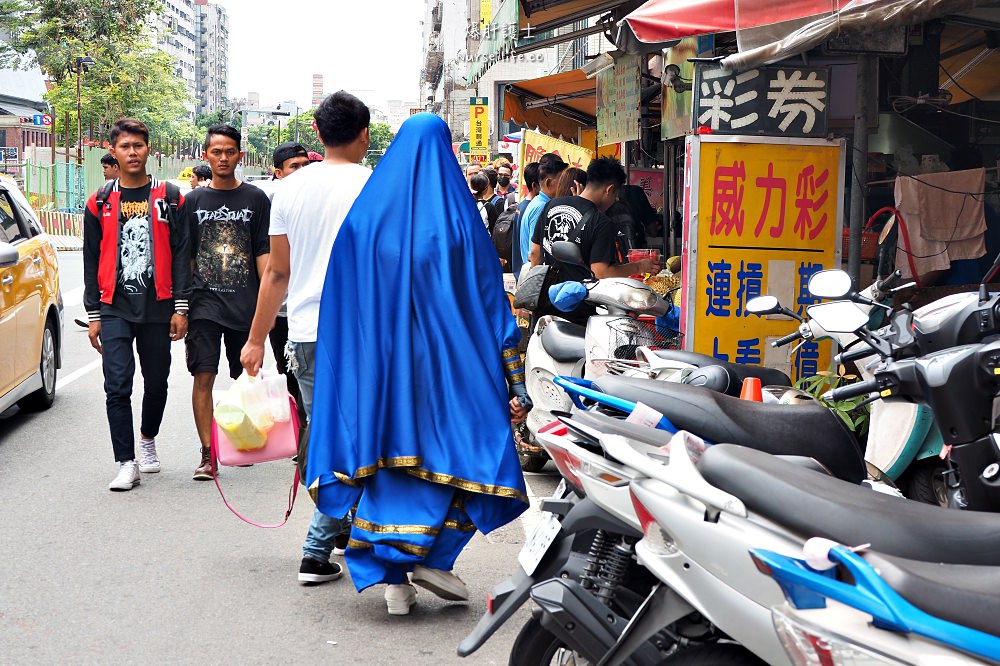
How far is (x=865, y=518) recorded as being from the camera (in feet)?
7.95

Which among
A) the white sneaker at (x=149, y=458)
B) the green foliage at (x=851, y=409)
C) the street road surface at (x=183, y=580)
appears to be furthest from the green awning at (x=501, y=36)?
the green foliage at (x=851, y=409)

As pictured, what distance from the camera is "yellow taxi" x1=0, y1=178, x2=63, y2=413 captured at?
765cm

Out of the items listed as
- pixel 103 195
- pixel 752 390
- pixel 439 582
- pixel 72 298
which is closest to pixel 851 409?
pixel 752 390

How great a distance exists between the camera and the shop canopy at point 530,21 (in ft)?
30.2

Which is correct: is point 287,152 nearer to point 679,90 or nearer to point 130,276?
point 130,276

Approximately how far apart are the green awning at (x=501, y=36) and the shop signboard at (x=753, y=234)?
3.25 m

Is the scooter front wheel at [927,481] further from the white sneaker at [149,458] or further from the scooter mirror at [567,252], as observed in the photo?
the white sneaker at [149,458]

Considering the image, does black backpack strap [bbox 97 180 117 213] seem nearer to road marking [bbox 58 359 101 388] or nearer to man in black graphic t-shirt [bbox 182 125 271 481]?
man in black graphic t-shirt [bbox 182 125 271 481]

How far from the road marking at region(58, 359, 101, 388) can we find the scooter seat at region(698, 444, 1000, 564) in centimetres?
866

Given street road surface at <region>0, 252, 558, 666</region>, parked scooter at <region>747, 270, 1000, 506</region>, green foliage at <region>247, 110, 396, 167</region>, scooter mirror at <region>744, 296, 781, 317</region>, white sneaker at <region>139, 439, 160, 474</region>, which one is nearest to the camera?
parked scooter at <region>747, 270, 1000, 506</region>

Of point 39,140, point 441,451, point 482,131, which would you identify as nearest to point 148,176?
point 441,451

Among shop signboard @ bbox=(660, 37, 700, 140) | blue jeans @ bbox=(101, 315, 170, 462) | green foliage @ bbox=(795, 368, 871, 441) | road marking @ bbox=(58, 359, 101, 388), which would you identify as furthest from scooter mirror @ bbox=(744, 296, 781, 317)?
road marking @ bbox=(58, 359, 101, 388)

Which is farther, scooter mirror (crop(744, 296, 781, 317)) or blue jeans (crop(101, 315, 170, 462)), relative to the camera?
blue jeans (crop(101, 315, 170, 462))

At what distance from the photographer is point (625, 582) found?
119 inches
